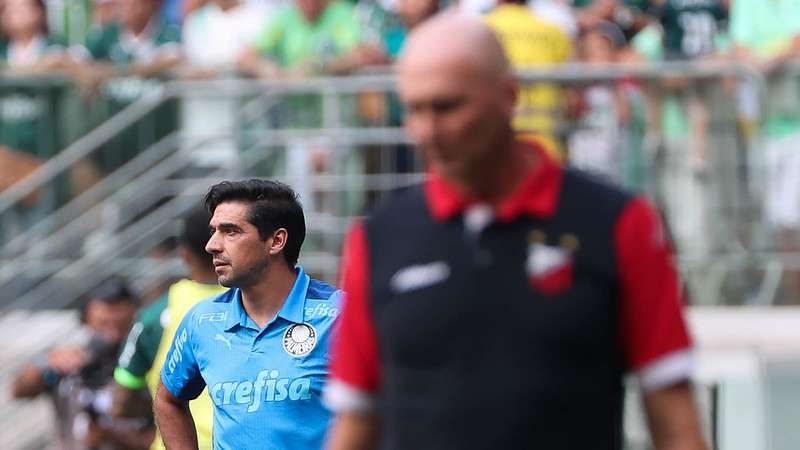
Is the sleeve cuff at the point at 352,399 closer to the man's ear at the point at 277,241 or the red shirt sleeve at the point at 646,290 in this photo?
the red shirt sleeve at the point at 646,290

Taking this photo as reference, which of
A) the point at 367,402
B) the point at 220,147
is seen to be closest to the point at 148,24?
the point at 220,147

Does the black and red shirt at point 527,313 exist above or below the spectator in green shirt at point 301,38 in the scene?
above

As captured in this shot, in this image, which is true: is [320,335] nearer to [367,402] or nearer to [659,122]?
[367,402]

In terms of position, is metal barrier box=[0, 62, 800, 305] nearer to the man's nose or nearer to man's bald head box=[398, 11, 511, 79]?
the man's nose

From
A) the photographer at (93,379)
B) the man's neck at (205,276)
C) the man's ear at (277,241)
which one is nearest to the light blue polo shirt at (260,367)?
the man's ear at (277,241)

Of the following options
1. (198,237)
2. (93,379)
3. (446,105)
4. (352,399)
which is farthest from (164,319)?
(446,105)

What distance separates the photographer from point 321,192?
11.4 metres

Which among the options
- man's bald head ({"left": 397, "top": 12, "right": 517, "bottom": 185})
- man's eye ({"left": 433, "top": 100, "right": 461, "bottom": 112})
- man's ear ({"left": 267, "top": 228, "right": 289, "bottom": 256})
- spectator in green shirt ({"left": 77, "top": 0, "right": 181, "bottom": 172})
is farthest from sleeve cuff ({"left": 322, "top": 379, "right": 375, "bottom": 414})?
spectator in green shirt ({"left": 77, "top": 0, "right": 181, "bottom": 172})

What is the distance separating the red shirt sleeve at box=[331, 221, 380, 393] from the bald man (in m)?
0.05

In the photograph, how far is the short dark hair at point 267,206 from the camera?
6.47 meters

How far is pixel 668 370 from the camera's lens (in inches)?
144

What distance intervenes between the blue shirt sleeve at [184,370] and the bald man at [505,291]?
2595mm

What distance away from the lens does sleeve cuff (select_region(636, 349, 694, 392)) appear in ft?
12.0

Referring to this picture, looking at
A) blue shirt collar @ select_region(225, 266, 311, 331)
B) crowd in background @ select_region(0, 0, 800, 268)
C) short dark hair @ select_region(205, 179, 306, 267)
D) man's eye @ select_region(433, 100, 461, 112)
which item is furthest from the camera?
crowd in background @ select_region(0, 0, 800, 268)
